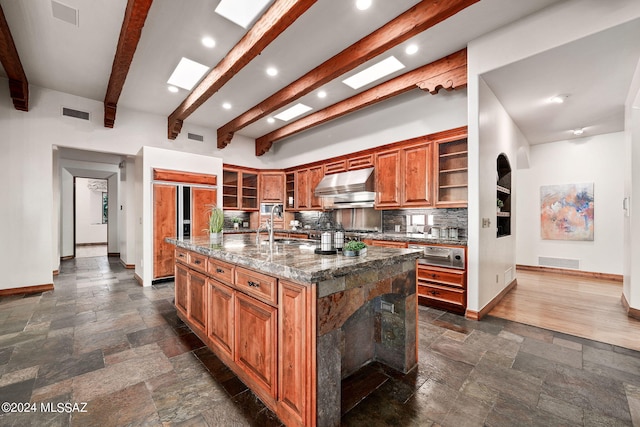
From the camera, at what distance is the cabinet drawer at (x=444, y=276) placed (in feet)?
10.8

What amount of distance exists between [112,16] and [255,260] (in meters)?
3.28

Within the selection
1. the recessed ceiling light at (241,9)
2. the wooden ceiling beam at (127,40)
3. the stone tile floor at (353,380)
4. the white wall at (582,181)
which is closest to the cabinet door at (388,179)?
the stone tile floor at (353,380)

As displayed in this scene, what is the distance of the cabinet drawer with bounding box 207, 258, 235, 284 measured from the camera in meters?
1.98

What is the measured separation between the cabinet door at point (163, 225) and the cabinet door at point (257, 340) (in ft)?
12.5

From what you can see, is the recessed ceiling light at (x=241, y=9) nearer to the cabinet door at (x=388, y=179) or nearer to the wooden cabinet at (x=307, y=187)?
the cabinet door at (x=388, y=179)

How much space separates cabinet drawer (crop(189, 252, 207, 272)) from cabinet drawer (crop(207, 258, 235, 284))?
111mm

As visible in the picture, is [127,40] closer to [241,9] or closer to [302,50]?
[241,9]

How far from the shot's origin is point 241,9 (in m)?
2.71

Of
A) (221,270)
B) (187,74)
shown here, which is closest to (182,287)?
(221,270)

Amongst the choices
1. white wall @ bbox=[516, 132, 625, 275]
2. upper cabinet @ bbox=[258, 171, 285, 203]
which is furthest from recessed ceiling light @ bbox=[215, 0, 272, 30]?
white wall @ bbox=[516, 132, 625, 275]

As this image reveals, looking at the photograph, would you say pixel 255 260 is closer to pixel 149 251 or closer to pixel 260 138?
pixel 149 251

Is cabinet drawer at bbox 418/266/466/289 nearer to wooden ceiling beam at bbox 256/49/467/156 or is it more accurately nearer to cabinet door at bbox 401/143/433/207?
cabinet door at bbox 401/143/433/207

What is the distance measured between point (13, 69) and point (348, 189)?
16.7 ft

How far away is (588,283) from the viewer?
480 centimetres
